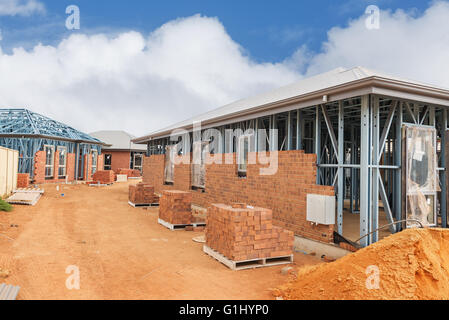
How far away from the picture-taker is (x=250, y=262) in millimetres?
7770

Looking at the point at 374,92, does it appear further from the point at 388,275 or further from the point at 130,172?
the point at 130,172

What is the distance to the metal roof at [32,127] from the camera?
27500mm

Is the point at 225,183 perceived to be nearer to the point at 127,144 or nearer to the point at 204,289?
the point at 204,289

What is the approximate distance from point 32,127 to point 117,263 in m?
25.8

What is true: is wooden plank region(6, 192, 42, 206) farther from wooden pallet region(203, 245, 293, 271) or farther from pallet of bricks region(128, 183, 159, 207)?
wooden pallet region(203, 245, 293, 271)

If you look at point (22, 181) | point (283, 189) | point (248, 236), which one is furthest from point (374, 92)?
point (22, 181)

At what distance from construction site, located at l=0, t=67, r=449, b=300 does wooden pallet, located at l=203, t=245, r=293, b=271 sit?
0.03 meters

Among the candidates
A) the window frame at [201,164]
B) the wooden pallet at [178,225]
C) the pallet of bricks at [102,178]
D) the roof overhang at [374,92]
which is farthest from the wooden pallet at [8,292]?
the pallet of bricks at [102,178]

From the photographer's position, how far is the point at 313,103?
8.88 m

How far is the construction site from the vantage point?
551 cm

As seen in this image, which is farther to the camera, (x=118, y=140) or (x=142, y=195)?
(x=118, y=140)

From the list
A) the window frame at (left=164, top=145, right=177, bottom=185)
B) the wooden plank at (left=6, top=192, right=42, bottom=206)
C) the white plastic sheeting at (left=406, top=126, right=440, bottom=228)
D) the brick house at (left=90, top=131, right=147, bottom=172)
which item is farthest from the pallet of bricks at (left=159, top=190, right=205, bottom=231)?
the brick house at (left=90, top=131, right=147, bottom=172)

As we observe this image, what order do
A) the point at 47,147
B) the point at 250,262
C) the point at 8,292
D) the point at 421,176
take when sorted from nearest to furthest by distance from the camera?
the point at 8,292
the point at 250,262
the point at 421,176
the point at 47,147

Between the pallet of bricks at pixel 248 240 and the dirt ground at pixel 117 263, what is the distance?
28 centimetres
